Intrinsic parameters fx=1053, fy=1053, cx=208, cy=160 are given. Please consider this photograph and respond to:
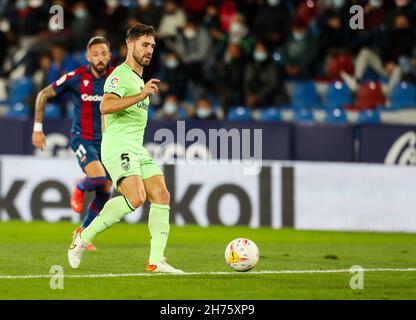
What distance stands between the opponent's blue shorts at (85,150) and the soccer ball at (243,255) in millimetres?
3037

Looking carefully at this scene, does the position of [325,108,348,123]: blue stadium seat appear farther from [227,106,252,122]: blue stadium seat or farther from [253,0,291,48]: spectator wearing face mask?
[253,0,291,48]: spectator wearing face mask

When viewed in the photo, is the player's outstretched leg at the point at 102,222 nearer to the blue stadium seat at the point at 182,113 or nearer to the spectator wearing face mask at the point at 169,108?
the blue stadium seat at the point at 182,113

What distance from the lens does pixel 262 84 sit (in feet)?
63.4

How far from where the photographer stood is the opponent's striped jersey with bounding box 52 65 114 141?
12.6 m

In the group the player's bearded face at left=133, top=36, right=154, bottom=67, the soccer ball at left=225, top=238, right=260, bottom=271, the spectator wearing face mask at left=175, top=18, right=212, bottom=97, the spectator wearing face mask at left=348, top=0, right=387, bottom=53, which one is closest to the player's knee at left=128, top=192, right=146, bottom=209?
the soccer ball at left=225, top=238, right=260, bottom=271

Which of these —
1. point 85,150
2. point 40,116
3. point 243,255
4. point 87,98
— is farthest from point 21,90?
point 243,255

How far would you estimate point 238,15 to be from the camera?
67.4 ft

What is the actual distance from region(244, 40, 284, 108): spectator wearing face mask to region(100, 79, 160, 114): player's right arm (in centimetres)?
986

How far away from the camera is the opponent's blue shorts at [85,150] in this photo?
40.9 feet

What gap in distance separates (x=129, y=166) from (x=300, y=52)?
1065 cm

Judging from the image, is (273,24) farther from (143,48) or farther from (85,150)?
(143,48)
